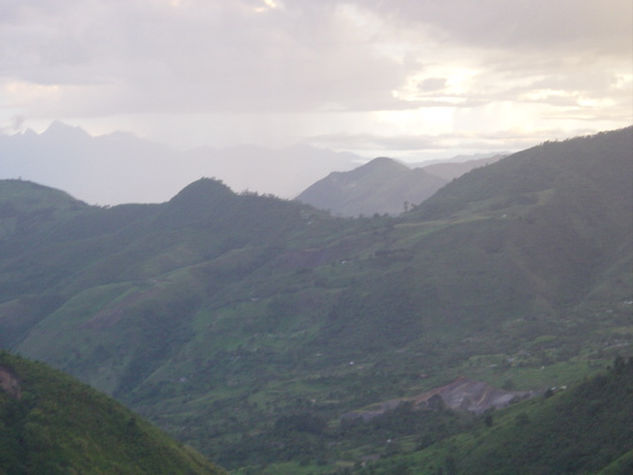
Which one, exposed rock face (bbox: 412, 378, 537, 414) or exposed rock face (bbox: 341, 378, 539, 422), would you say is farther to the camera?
exposed rock face (bbox: 341, 378, 539, 422)

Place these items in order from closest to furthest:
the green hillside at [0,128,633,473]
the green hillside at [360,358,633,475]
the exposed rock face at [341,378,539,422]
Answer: the green hillside at [360,358,633,475] → the exposed rock face at [341,378,539,422] → the green hillside at [0,128,633,473]

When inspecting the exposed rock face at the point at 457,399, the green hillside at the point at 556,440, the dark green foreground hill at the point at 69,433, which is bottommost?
the exposed rock face at the point at 457,399

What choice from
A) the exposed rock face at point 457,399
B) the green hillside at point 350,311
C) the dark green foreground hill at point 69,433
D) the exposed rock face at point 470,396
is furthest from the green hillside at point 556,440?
the dark green foreground hill at point 69,433

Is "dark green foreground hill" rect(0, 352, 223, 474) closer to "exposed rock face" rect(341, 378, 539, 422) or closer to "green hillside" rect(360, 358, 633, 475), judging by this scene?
"green hillside" rect(360, 358, 633, 475)

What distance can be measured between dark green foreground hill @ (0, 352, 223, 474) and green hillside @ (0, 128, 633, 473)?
77.2 ft

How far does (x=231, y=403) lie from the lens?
4168 inches

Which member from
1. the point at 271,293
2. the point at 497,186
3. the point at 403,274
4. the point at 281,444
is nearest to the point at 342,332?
the point at 403,274

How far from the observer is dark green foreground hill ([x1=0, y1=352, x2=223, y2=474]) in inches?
1612

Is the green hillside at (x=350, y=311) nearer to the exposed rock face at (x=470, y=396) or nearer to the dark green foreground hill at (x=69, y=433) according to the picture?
the exposed rock face at (x=470, y=396)

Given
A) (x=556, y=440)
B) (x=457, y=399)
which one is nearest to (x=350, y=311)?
(x=457, y=399)

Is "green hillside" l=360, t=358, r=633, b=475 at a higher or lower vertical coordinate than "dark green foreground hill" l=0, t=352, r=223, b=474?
lower

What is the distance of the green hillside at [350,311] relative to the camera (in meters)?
91.2

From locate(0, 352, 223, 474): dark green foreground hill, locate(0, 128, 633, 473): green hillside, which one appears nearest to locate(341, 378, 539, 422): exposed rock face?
locate(0, 128, 633, 473): green hillside

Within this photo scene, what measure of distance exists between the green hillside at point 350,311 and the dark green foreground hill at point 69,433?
77.2ft
